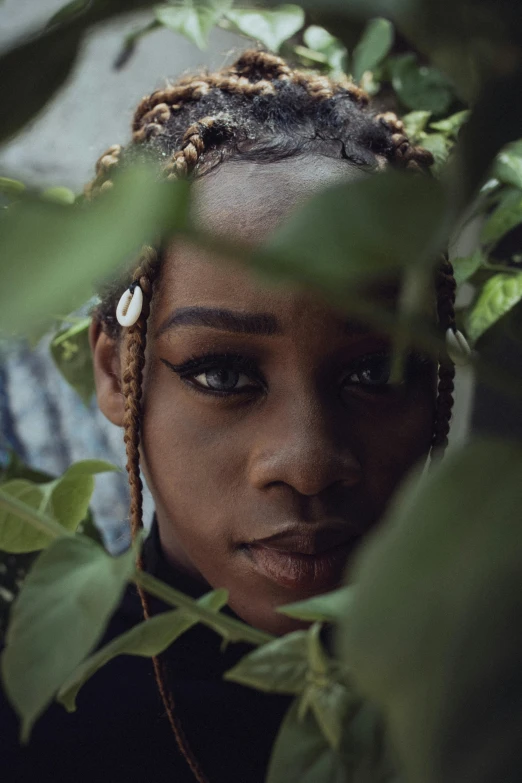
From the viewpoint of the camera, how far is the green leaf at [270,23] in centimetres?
66

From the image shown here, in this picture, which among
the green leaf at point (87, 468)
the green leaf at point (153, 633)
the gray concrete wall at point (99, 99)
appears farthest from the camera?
the gray concrete wall at point (99, 99)

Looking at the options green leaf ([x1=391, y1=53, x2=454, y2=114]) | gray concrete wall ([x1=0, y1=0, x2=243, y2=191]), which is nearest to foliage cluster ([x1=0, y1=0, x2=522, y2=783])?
green leaf ([x1=391, y1=53, x2=454, y2=114])

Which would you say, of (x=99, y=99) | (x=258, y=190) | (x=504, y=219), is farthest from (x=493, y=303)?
(x=99, y=99)

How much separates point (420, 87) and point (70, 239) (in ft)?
2.39

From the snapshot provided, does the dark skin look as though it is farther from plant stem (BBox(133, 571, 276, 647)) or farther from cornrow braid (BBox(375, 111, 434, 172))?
plant stem (BBox(133, 571, 276, 647))

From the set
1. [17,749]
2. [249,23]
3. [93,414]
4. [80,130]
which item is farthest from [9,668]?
[80,130]

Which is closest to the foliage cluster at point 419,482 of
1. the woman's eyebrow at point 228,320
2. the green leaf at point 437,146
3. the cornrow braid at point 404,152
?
the woman's eyebrow at point 228,320

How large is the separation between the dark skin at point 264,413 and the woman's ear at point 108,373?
0.08m

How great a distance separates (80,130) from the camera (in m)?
1.14

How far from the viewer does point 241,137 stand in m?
0.52

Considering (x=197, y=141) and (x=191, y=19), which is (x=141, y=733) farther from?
(x=191, y=19)

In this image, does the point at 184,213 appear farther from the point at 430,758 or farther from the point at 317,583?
the point at 317,583

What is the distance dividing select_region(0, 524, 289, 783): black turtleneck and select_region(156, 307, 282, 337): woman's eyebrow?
0.22 meters

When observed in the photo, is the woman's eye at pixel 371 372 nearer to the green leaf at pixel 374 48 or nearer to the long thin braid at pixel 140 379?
the long thin braid at pixel 140 379
